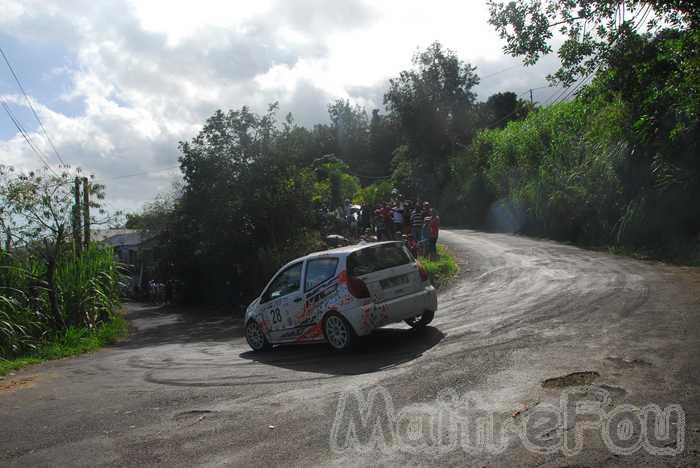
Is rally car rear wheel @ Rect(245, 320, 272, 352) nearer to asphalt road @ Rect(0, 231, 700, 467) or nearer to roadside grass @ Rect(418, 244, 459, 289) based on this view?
asphalt road @ Rect(0, 231, 700, 467)

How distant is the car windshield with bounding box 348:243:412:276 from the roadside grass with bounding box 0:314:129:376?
22.6 feet

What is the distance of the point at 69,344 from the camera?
14.6 meters

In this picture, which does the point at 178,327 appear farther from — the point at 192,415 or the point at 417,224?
the point at 192,415

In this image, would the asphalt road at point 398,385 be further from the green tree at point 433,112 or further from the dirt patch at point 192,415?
the green tree at point 433,112

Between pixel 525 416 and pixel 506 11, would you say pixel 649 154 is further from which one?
pixel 525 416

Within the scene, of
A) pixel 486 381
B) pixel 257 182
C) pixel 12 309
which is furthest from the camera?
pixel 257 182

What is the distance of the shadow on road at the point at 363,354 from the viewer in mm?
8406

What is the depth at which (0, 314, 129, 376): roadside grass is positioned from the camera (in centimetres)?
1230

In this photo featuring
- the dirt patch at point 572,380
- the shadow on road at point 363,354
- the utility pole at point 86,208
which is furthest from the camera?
the utility pole at point 86,208

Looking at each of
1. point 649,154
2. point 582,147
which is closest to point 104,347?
point 649,154

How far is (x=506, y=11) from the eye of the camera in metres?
12.2

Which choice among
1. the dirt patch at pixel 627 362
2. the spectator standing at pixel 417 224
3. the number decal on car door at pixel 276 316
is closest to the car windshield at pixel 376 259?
the number decal on car door at pixel 276 316

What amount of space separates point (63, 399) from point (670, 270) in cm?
1352

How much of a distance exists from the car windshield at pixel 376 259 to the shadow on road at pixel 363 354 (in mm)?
1146
